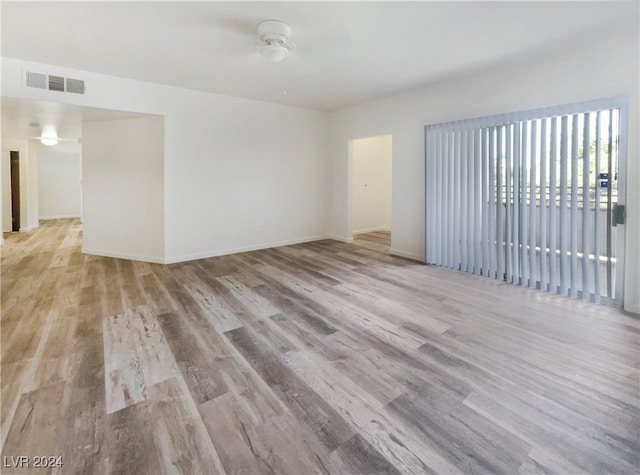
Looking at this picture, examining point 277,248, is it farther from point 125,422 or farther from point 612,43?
point 612,43

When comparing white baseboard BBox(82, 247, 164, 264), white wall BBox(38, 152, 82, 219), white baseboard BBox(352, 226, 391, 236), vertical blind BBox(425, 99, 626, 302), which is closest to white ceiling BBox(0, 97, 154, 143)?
white baseboard BBox(82, 247, 164, 264)

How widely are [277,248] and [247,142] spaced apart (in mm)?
2019

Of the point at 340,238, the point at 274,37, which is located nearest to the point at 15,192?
the point at 340,238

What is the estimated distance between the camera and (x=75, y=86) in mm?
3895

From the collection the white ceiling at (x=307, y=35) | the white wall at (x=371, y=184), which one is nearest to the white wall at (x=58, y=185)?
the white ceiling at (x=307, y=35)

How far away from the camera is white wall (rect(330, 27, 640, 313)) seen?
9.63 ft

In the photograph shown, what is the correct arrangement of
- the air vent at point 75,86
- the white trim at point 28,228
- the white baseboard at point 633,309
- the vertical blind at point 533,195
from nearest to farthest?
the white baseboard at point 633,309 → the vertical blind at point 533,195 → the air vent at point 75,86 → the white trim at point 28,228

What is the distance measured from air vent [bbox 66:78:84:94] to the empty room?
3 centimetres

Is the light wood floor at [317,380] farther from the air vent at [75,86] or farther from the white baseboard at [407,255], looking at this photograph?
the air vent at [75,86]

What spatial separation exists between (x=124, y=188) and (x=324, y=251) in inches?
139

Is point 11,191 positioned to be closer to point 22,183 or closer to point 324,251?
point 22,183

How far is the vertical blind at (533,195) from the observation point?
3.08m

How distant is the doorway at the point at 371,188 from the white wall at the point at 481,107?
2.94 ft

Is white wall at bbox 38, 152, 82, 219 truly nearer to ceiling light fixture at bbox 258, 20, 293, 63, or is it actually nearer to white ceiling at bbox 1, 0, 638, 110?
white ceiling at bbox 1, 0, 638, 110
